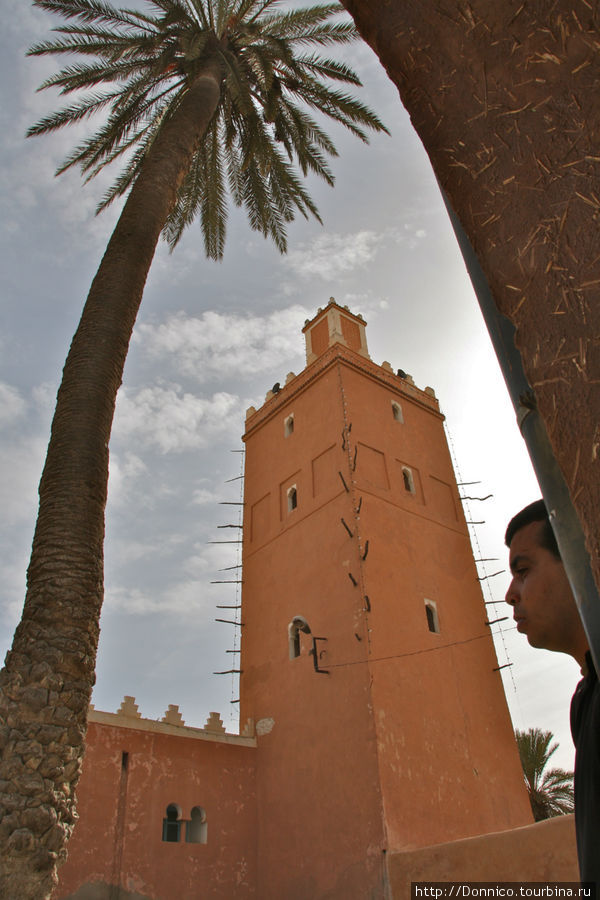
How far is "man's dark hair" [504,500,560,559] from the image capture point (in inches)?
58.0

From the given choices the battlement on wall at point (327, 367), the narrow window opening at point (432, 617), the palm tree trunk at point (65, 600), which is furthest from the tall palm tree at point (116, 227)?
the narrow window opening at point (432, 617)

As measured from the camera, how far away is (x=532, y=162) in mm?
1354

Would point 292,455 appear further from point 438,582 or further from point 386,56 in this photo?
point 386,56

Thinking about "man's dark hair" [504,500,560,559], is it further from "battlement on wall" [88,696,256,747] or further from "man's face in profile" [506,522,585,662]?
"battlement on wall" [88,696,256,747]

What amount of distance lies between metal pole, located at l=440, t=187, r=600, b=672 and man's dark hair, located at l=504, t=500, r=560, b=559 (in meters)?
0.38

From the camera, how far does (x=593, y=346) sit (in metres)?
1.09

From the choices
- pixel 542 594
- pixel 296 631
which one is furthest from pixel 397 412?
pixel 542 594

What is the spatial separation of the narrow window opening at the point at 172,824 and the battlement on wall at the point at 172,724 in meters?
1.46

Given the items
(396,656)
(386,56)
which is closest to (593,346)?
(386,56)

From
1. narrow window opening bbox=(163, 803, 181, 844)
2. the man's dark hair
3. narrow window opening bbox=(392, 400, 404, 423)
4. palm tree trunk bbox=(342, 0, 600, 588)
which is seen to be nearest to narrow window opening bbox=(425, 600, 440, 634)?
narrow window opening bbox=(392, 400, 404, 423)

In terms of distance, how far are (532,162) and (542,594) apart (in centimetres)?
91

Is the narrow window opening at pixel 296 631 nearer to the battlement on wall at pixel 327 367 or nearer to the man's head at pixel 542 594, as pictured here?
the battlement on wall at pixel 327 367

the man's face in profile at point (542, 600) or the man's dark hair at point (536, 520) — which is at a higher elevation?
the man's dark hair at point (536, 520)

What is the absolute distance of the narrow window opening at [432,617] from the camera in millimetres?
16375
